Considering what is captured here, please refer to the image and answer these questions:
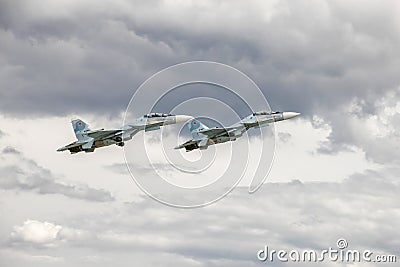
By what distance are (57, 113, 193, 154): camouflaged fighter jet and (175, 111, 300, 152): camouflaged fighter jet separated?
29.1 ft

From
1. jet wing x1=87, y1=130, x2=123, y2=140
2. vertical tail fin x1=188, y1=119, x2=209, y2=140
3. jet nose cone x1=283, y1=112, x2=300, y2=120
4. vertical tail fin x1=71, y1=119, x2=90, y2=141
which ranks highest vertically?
jet nose cone x1=283, y1=112, x2=300, y2=120

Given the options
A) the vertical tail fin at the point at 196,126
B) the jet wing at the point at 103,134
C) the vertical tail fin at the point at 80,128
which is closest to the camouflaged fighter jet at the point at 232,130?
the vertical tail fin at the point at 196,126

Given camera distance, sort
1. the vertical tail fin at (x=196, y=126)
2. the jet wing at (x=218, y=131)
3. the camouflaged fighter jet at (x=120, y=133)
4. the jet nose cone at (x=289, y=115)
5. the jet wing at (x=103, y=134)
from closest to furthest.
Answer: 1. the camouflaged fighter jet at (x=120, y=133)
2. the jet wing at (x=103, y=134)
3. the jet wing at (x=218, y=131)
4. the jet nose cone at (x=289, y=115)
5. the vertical tail fin at (x=196, y=126)

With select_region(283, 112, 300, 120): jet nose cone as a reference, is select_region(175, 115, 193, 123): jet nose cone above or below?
below

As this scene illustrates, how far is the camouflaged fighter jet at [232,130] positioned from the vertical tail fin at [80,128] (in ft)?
93.0

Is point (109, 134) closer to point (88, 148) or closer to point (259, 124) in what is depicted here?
point (88, 148)

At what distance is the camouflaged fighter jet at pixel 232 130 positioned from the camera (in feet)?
493

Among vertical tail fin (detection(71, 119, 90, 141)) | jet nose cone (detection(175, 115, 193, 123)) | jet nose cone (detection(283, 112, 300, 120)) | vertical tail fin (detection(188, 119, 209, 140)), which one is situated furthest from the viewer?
vertical tail fin (detection(188, 119, 209, 140))

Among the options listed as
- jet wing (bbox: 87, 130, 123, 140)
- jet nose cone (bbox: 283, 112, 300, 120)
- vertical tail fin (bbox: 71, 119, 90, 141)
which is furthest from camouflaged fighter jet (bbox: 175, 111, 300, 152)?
vertical tail fin (bbox: 71, 119, 90, 141)

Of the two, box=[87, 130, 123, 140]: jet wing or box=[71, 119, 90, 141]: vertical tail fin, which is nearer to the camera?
box=[87, 130, 123, 140]: jet wing

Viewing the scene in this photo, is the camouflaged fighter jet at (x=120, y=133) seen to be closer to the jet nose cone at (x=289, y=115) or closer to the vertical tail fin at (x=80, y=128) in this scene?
the vertical tail fin at (x=80, y=128)

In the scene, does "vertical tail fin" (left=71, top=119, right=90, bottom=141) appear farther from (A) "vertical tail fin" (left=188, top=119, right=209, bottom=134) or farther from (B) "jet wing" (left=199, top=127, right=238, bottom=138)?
(B) "jet wing" (left=199, top=127, right=238, bottom=138)

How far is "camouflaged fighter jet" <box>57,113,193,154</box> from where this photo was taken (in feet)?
481

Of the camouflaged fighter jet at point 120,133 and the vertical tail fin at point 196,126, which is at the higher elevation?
the vertical tail fin at point 196,126
